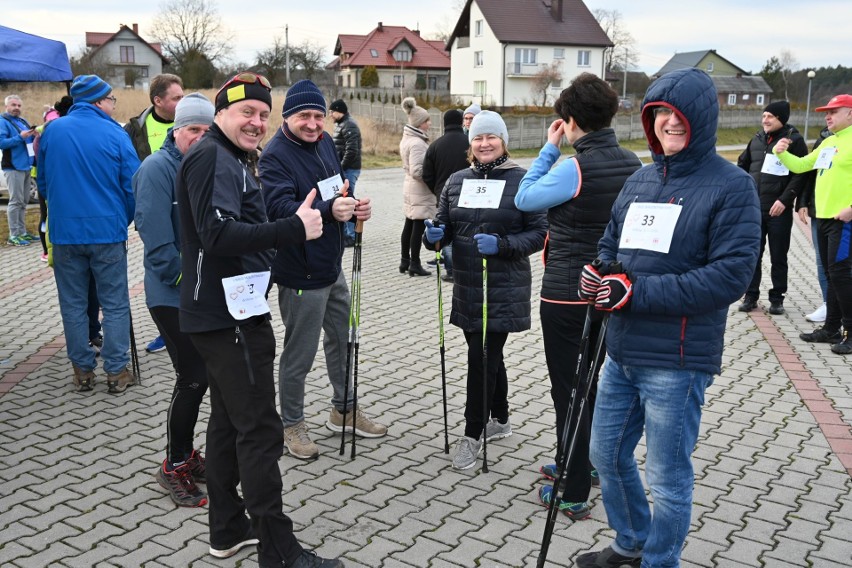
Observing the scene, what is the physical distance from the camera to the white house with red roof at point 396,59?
77.4 metres

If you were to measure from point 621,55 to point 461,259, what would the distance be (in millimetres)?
88702

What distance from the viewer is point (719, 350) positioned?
10.3ft

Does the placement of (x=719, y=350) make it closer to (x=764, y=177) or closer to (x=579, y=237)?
(x=579, y=237)

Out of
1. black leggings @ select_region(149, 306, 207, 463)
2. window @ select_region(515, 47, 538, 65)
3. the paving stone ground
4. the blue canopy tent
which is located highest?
window @ select_region(515, 47, 538, 65)

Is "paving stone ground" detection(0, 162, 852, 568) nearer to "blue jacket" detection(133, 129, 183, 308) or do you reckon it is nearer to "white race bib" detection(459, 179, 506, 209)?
"blue jacket" detection(133, 129, 183, 308)

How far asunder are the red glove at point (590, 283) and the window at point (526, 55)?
60622 mm

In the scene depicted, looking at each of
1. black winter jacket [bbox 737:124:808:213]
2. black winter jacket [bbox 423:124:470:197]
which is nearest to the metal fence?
black winter jacket [bbox 423:124:470:197]

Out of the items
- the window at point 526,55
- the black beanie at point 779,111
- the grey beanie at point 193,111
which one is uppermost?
the window at point 526,55

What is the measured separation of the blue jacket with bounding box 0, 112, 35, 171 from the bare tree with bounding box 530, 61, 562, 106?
49165mm

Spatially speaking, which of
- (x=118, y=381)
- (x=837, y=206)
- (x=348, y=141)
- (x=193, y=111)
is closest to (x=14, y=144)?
(x=348, y=141)

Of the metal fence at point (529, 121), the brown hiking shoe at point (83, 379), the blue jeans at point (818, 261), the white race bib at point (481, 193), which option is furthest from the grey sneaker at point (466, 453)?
the metal fence at point (529, 121)

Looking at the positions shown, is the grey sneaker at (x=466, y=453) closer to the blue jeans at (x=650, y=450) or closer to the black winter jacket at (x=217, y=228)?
the blue jeans at (x=650, y=450)

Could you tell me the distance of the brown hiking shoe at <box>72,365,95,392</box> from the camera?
19.6 ft

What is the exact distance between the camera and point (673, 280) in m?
3.01
